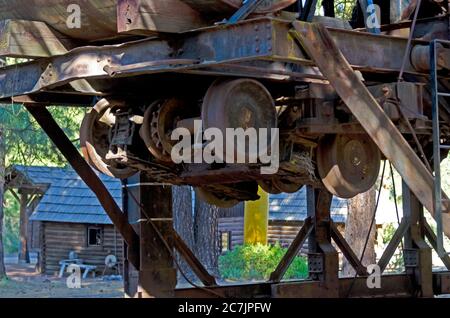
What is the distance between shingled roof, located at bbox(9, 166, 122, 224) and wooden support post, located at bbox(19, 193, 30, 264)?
9.70ft

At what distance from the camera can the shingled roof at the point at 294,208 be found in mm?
28458

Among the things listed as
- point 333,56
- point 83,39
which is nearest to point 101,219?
point 83,39

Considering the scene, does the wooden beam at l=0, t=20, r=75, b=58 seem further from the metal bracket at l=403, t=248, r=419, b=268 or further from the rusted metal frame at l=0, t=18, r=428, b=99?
the metal bracket at l=403, t=248, r=419, b=268

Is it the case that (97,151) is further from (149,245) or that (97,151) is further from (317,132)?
(317,132)

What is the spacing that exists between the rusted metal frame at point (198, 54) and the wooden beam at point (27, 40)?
13 cm

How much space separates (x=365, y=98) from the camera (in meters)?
7.25

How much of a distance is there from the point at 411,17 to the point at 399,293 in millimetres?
3615

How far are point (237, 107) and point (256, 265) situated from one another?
14.2 metres

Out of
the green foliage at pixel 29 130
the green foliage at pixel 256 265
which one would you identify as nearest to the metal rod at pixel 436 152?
the green foliage at pixel 29 130

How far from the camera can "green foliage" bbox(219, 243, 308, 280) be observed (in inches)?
835

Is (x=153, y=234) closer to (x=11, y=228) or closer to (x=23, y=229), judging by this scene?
(x=23, y=229)

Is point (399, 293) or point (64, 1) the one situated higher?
point (64, 1)

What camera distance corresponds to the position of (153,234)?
9555 mm

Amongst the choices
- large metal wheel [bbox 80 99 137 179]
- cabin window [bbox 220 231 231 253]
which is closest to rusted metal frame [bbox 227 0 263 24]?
large metal wheel [bbox 80 99 137 179]
